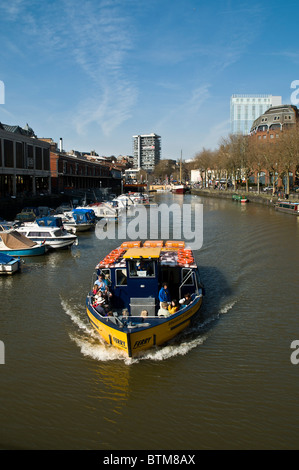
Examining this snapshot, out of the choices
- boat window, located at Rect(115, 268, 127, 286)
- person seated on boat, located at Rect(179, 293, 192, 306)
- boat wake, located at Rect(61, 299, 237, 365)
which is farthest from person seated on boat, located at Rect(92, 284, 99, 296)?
person seated on boat, located at Rect(179, 293, 192, 306)

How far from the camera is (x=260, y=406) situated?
1055 cm

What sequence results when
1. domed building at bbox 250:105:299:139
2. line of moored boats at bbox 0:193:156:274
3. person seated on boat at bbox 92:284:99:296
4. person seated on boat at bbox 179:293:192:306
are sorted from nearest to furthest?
1. person seated on boat at bbox 179:293:192:306
2. person seated on boat at bbox 92:284:99:296
3. line of moored boats at bbox 0:193:156:274
4. domed building at bbox 250:105:299:139

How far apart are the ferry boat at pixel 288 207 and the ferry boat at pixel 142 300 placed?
42.5 meters

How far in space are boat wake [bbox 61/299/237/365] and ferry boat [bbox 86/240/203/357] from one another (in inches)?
9.9

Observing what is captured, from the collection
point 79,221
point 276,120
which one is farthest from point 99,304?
point 276,120

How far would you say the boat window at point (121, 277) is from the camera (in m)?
14.9

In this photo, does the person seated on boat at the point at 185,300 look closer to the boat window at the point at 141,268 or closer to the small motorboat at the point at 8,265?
the boat window at the point at 141,268

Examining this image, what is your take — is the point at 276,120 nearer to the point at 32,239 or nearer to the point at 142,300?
the point at 32,239

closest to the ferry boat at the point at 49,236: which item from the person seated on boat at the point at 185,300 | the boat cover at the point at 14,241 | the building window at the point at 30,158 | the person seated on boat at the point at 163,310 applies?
the boat cover at the point at 14,241

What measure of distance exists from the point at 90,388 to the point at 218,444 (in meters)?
4.02

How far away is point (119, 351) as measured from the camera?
13211 mm

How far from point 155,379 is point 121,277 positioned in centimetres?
439

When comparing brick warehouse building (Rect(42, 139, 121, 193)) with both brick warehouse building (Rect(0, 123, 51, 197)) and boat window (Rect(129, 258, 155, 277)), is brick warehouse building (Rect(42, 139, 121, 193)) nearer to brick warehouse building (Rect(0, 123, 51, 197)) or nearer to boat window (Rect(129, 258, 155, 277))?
brick warehouse building (Rect(0, 123, 51, 197))

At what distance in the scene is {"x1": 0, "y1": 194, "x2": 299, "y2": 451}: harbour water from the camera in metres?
9.48
